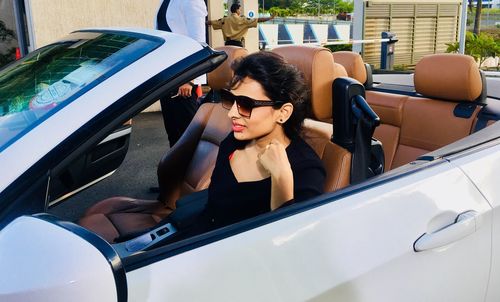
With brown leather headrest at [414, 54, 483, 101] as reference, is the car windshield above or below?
above

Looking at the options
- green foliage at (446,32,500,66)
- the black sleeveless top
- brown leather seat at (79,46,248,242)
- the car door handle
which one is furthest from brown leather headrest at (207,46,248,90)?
green foliage at (446,32,500,66)

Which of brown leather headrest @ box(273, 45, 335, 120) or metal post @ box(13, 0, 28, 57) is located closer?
brown leather headrest @ box(273, 45, 335, 120)

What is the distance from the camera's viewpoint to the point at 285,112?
1849mm

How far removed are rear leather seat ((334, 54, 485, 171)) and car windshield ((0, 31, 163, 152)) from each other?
1.82 meters

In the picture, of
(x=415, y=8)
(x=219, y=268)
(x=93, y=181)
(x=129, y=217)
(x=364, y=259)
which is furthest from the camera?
(x=415, y=8)

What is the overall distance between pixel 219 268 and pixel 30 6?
681cm

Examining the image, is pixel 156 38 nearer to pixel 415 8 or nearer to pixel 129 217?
pixel 129 217

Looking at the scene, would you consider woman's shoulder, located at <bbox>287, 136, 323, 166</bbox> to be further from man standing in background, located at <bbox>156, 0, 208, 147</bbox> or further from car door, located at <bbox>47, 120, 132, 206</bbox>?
man standing in background, located at <bbox>156, 0, 208, 147</bbox>

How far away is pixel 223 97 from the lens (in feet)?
6.11

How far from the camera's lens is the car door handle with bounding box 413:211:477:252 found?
4.96ft

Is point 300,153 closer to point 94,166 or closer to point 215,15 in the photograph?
point 94,166

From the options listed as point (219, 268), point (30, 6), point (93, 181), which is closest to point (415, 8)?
point (30, 6)

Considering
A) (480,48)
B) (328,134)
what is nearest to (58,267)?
(328,134)

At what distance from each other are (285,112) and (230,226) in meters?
0.66
